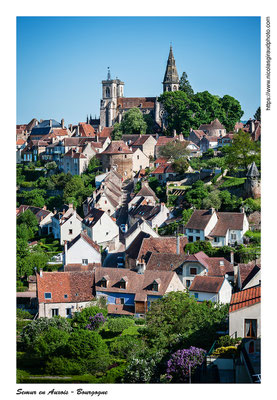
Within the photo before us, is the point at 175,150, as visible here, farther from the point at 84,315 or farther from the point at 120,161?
the point at 84,315

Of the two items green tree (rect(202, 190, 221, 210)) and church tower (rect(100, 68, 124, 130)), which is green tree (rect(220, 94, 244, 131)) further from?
green tree (rect(202, 190, 221, 210))

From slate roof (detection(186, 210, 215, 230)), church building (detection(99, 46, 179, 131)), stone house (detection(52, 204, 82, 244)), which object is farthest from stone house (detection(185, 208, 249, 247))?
church building (detection(99, 46, 179, 131))

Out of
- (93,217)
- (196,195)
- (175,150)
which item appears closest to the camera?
(196,195)

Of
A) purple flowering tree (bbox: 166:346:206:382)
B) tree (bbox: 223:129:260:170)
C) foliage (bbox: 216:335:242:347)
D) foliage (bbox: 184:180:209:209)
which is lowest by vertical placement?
purple flowering tree (bbox: 166:346:206:382)

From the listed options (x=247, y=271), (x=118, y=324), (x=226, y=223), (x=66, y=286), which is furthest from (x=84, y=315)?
(x=226, y=223)

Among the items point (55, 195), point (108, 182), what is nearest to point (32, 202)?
point (55, 195)

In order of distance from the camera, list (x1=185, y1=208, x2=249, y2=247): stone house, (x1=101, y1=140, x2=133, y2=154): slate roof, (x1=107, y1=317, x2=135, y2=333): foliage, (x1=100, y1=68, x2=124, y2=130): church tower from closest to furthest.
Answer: (x1=107, y1=317, x2=135, y2=333): foliage
(x1=185, y1=208, x2=249, y2=247): stone house
(x1=101, y1=140, x2=133, y2=154): slate roof
(x1=100, y1=68, x2=124, y2=130): church tower

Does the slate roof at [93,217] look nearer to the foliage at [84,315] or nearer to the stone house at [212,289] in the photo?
the stone house at [212,289]
